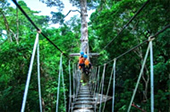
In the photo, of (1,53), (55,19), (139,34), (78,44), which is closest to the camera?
(1,53)

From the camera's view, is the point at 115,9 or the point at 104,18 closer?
the point at 115,9

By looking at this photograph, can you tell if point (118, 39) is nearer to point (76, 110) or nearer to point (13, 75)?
point (76, 110)

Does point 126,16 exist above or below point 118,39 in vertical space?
above

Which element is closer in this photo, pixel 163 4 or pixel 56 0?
pixel 163 4

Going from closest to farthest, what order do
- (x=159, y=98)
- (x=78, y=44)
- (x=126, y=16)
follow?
(x=159, y=98) → (x=126, y=16) → (x=78, y=44)

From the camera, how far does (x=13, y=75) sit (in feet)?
8.52

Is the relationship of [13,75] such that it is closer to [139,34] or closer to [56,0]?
[56,0]

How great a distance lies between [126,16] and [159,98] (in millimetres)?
2150

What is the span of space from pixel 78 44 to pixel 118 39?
337 cm

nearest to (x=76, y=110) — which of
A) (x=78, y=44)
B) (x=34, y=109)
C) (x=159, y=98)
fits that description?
(x=34, y=109)

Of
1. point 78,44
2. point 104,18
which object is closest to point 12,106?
→ point 104,18

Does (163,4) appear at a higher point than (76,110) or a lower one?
higher

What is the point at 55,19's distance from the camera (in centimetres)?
489

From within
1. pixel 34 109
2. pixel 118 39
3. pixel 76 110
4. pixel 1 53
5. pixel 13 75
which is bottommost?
pixel 34 109
